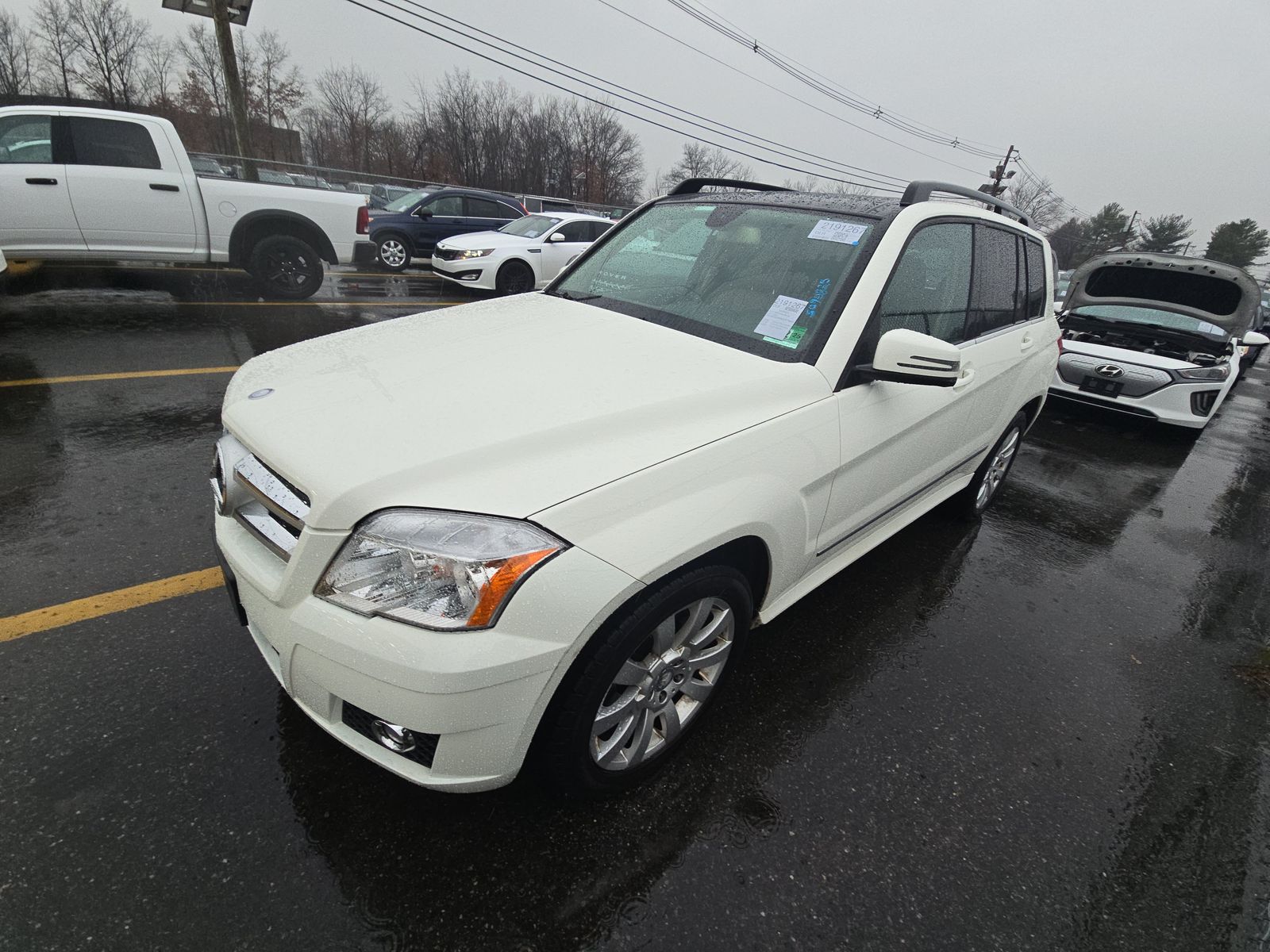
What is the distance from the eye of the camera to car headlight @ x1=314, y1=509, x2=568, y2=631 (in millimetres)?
1392

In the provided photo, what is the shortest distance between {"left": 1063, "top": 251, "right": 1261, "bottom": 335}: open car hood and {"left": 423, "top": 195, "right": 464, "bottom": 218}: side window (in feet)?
35.6

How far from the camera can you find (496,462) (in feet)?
5.04

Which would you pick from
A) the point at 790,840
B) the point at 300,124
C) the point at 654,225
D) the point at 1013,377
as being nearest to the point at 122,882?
the point at 790,840

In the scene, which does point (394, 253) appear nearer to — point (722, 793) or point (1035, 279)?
point (1035, 279)

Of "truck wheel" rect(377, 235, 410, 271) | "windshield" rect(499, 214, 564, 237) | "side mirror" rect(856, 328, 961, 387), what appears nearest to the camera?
"side mirror" rect(856, 328, 961, 387)

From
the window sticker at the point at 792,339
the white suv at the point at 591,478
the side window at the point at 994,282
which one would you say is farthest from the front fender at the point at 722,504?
the side window at the point at 994,282

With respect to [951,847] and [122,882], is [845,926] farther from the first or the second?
[122,882]

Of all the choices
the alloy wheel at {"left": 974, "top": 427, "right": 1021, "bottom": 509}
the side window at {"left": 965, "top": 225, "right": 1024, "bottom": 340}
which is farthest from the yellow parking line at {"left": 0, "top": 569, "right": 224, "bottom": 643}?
the alloy wheel at {"left": 974, "top": 427, "right": 1021, "bottom": 509}

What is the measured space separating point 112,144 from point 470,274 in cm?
448

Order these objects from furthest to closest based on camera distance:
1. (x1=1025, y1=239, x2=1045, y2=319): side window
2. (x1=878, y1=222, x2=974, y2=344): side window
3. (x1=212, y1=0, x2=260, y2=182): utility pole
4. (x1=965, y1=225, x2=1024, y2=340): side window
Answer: (x1=212, y1=0, x2=260, y2=182): utility pole < (x1=1025, y1=239, x2=1045, y2=319): side window < (x1=965, y1=225, x2=1024, y2=340): side window < (x1=878, y1=222, x2=974, y2=344): side window

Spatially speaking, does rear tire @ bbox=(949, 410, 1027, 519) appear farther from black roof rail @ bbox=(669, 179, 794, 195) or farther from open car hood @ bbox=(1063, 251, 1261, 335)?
open car hood @ bbox=(1063, 251, 1261, 335)

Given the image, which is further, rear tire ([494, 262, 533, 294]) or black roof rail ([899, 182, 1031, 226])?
rear tire ([494, 262, 533, 294])

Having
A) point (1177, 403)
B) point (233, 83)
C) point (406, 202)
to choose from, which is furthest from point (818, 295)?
point (233, 83)

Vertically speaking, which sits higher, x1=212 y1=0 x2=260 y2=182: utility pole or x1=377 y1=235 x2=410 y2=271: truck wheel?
x1=212 y1=0 x2=260 y2=182: utility pole
